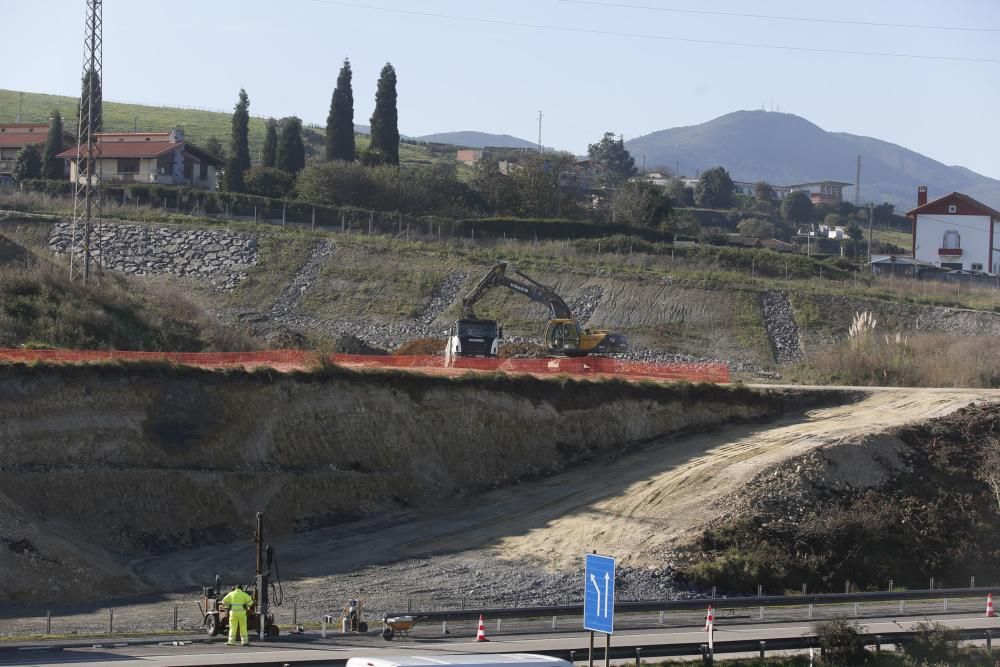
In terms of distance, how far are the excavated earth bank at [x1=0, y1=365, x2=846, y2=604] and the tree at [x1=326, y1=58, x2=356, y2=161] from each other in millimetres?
61924

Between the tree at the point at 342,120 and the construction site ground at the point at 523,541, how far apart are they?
6378cm

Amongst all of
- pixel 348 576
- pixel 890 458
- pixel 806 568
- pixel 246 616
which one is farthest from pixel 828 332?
pixel 246 616

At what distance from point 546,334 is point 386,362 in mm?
10762

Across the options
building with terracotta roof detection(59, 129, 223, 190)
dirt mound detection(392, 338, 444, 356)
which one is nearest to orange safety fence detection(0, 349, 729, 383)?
dirt mound detection(392, 338, 444, 356)

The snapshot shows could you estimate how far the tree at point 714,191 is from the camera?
5699 inches

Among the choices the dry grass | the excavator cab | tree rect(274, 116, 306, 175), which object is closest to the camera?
the dry grass

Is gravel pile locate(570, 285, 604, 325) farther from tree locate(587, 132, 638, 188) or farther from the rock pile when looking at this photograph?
tree locate(587, 132, 638, 188)

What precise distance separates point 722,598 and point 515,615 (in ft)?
22.4

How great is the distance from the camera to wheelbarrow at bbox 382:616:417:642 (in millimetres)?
26884

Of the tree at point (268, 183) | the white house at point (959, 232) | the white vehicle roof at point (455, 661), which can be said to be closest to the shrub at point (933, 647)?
the white vehicle roof at point (455, 661)

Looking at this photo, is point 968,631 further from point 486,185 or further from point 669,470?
point 486,185

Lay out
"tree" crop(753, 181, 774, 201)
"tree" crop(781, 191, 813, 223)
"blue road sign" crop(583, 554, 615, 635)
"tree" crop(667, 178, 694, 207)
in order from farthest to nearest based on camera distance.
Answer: "tree" crop(753, 181, 774, 201) < "tree" crop(781, 191, 813, 223) < "tree" crop(667, 178, 694, 207) < "blue road sign" crop(583, 554, 615, 635)

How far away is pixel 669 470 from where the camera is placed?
4147 centimetres

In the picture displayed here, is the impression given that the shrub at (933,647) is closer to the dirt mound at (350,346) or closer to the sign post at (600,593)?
the sign post at (600,593)
